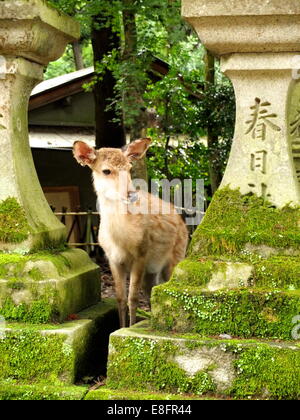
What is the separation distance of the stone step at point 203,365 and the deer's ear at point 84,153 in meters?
1.34

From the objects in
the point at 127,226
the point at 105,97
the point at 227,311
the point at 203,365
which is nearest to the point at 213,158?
the point at 105,97

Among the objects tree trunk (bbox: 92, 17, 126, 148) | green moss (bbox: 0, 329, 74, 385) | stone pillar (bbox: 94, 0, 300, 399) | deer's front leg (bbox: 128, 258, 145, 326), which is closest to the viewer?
stone pillar (bbox: 94, 0, 300, 399)

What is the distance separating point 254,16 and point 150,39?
5.97m

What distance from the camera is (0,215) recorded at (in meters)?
4.60

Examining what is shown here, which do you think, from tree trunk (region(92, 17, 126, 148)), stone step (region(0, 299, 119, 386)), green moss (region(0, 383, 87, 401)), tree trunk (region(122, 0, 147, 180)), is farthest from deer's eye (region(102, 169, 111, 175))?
tree trunk (region(92, 17, 126, 148))

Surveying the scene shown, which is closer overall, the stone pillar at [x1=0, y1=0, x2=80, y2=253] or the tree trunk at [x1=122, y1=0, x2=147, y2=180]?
the stone pillar at [x1=0, y1=0, x2=80, y2=253]

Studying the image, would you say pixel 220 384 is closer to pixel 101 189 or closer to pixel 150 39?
pixel 101 189

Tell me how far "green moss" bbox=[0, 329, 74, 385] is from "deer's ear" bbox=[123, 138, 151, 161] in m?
1.44

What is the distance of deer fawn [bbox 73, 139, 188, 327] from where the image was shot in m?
4.72

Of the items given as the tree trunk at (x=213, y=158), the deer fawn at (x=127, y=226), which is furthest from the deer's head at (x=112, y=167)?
the tree trunk at (x=213, y=158)

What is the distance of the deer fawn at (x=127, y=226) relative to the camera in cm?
472

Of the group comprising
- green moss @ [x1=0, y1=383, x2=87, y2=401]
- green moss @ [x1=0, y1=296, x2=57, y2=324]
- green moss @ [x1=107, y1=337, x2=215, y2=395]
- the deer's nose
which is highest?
the deer's nose

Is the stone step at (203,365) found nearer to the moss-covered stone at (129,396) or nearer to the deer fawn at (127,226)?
the moss-covered stone at (129,396)

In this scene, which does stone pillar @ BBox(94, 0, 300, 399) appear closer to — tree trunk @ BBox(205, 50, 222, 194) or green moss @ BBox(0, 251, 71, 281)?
green moss @ BBox(0, 251, 71, 281)
